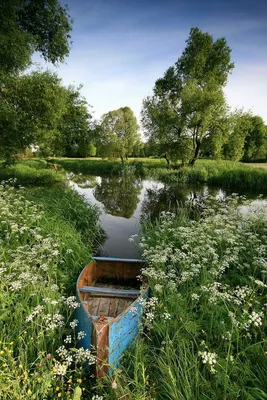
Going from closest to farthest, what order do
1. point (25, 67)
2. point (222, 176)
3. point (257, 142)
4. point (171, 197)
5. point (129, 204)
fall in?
point (25, 67) < point (129, 204) < point (171, 197) < point (222, 176) < point (257, 142)

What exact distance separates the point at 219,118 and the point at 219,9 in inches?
559

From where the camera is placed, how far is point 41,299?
3607 mm

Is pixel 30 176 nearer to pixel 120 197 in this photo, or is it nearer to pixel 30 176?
pixel 30 176

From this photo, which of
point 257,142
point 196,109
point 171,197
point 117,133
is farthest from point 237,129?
point 257,142

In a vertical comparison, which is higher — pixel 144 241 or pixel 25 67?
pixel 25 67

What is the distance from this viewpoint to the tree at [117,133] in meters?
31.7

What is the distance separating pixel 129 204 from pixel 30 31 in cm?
1084

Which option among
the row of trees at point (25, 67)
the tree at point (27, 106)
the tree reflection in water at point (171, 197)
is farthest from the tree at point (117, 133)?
the tree at point (27, 106)

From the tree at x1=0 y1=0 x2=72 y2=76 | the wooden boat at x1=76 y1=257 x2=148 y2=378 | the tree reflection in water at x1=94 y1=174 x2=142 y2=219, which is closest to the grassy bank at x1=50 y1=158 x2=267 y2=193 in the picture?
the tree reflection in water at x1=94 y1=174 x2=142 y2=219

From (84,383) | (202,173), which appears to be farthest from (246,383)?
(202,173)

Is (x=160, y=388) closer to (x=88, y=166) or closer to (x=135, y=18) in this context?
(x=135, y=18)

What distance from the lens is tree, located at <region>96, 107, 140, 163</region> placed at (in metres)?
31.7

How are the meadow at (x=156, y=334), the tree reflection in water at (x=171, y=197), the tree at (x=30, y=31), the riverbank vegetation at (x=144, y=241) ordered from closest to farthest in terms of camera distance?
the meadow at (x=156, y=334) < the riverbank vegetation at (x=144, y=241) < the tree at (x=30, y=31) < the tree reflection in water at (x=171, y=197)

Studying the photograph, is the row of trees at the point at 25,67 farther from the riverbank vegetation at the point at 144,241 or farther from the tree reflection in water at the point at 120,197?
the tree reflection in water at the point at 120,197
